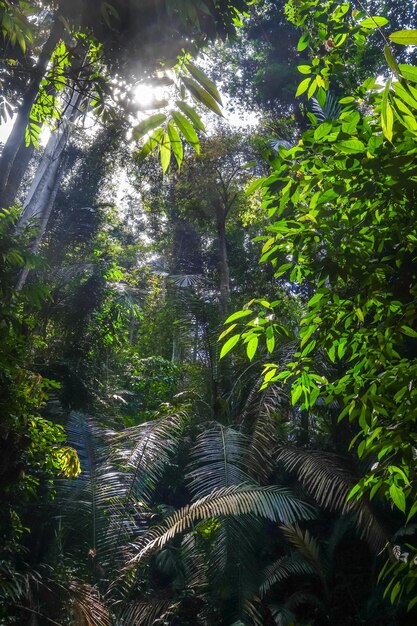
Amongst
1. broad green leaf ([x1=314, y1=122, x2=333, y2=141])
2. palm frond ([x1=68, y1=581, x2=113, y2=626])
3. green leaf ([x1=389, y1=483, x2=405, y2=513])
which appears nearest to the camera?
green leaf ([x1=389, y1=483, x2=405, y2=513])

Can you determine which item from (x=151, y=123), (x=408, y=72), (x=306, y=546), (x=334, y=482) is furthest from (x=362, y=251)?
(x=306, y=546)

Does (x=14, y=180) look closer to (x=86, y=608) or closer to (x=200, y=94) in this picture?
(x=200, y=94)

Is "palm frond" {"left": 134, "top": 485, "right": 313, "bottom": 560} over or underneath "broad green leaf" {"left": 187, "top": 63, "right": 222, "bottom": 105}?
underneath

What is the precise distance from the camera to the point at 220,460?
20.5 ft

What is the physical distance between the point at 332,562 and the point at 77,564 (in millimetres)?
2877

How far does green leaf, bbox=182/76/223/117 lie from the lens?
1175 mm

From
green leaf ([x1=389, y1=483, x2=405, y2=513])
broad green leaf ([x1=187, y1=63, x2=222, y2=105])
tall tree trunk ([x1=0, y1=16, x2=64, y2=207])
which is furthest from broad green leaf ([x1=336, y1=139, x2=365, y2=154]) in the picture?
tall tree trunk ([x1=0, y1=16, x2=64, y2=207])

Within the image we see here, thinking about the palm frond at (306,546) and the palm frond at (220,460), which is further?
the palm frond at (220,460)

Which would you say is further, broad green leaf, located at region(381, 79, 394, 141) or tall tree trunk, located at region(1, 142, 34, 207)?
tall tree trunk, located at region(1, 142, 34, 207)

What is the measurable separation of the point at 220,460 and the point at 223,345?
4286 mm

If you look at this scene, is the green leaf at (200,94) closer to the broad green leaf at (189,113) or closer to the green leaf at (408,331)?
the broad green leaf at (189,113)

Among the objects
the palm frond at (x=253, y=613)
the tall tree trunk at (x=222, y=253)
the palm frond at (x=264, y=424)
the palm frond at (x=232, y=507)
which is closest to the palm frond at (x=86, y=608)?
the palm frond at (x=232, y=507)

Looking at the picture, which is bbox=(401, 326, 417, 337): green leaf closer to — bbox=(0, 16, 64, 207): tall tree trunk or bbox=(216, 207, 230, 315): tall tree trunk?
bbox=(0, 16, 64, 207): tall tree trunk

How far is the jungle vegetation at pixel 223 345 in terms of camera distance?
5.67ft
